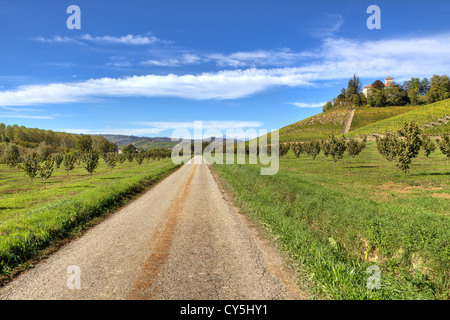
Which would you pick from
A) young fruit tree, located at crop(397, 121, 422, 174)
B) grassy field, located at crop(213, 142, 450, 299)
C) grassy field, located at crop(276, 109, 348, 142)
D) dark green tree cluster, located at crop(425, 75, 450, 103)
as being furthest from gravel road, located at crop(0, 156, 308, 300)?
dark green tree cluster, located at crop(425, 75, 450, 103)

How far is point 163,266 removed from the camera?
663 centimetres

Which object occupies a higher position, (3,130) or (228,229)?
(3,130)

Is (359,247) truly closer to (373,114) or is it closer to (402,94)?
(373,114)

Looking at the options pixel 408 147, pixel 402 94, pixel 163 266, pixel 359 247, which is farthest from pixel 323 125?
pixel 163 266

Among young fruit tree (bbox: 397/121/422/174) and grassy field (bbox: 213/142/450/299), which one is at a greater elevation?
young fruit tree (bbox: 397/121/422/174)

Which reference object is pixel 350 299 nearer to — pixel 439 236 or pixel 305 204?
pixel 439 236

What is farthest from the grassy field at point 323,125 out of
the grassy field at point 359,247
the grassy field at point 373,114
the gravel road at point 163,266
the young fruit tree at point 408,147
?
the gravel road at point 163,266

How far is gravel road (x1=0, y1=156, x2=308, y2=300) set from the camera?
5.36 m

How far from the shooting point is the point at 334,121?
158500 mm

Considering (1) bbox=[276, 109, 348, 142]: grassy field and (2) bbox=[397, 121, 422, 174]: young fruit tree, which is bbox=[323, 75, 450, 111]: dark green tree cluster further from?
(2) bbox=[397, 121, 422, 174]: young fruit tree

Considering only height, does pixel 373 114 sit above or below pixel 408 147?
above

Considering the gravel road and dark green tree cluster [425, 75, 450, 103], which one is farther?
dark green tree cluster [425, 75, 450, 103]
